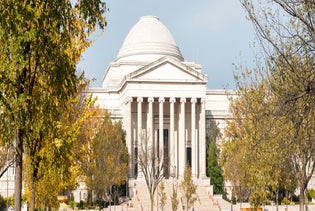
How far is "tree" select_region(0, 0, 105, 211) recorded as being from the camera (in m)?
10.5

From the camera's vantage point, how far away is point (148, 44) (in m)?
82.5

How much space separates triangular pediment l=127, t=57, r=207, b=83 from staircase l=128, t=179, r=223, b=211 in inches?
523

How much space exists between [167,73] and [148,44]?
36.2ft

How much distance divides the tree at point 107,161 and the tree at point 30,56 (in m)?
33.6

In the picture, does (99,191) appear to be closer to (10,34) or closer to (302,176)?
(302,176)

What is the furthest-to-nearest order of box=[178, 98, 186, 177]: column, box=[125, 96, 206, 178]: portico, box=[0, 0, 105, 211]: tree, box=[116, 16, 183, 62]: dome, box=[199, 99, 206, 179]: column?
box=[116, 16, 183, 62]: dome
box=[178, 98, 186, 177]: column
box=[125, 96, 206, 178]: portico
box=[199, 99, 206, 179]: column
box=[0, 0, 105, 211]: tree

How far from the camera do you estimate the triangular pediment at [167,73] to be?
237 feet

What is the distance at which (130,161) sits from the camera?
68375 mm

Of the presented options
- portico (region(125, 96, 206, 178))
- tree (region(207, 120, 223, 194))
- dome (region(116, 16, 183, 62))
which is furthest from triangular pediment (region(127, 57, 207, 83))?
tree (region(207, 120, 223, 194))

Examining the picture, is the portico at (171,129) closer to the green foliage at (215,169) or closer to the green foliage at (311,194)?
the green foliage at (215,169)

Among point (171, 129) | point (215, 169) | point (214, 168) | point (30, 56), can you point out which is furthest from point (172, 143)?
point (30, 56)

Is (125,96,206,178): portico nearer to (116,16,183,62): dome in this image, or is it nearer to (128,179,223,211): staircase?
(128,179,223,211): staircase

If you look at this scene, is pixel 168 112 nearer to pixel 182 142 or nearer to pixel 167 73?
pixel 182 142

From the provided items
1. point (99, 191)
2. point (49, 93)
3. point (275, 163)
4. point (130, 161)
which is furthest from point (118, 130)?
point (49, 93)
